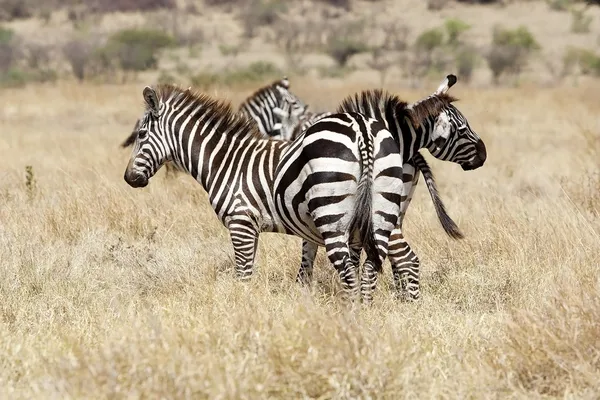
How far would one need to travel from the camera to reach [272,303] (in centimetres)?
564

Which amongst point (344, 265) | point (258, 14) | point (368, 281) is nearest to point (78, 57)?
point (258, 14)

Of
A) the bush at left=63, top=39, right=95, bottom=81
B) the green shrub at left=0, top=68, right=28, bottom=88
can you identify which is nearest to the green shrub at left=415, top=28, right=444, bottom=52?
the bush at left=63, top=39, right=95, bottom=81

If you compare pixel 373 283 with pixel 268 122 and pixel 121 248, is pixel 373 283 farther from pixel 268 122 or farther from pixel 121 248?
pixel 268 122

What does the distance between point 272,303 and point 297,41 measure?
38375 millimetres

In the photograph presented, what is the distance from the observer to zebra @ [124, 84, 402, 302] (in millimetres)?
5406

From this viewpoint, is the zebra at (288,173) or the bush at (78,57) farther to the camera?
the bush at (78,57)

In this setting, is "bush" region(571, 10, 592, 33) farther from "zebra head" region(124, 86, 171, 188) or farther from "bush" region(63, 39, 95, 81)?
"zebra head" region(124, 86, 171, 188)

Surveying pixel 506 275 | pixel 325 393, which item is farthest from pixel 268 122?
pixel 325 393

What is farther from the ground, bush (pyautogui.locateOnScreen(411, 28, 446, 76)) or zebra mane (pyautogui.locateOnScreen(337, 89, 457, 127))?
bush (pyautogui.locateOnScreen(411, 28, 446, 76))

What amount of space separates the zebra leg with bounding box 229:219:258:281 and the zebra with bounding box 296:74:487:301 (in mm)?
420

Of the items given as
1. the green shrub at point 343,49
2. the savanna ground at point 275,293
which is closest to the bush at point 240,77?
the green shrub at point 343,49

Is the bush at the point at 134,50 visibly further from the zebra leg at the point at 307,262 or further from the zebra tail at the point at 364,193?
the zebra tail at the point at 364,193

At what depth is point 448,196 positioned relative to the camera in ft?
35.6

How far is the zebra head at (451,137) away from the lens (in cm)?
647
